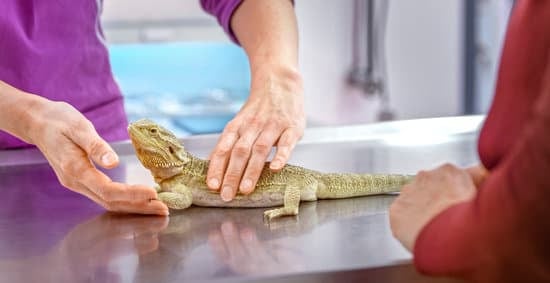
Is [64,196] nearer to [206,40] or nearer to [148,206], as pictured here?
[148,206]

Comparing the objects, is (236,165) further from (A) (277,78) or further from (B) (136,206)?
(A) (277,78)

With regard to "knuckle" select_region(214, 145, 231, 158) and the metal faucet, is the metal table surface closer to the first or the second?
"knuckle" select_region(214, 145, 231, 158)

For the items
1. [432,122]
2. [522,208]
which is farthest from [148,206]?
[432,122]

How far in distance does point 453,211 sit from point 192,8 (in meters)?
2.72

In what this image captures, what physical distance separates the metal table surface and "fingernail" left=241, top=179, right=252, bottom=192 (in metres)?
0.04

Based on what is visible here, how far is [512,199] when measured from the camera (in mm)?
673

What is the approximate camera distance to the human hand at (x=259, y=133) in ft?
4.39

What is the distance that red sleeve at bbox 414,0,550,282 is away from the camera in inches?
25.8

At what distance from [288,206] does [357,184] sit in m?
0.15

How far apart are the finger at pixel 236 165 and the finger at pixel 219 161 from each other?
0.04 feet

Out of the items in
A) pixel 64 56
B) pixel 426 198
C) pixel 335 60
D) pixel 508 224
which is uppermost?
pixel 508 224

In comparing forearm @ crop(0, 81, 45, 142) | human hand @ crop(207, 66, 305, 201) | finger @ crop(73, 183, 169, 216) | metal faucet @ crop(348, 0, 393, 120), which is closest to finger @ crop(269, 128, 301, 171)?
human hand @ crop(207, 66, 305, 201)

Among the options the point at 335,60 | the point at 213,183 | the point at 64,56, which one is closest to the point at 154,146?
the point at 213,183

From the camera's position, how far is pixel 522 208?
0.67 m
